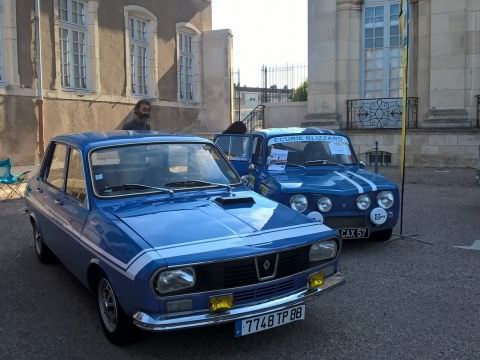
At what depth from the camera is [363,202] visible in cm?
648

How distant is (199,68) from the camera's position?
74.3ft

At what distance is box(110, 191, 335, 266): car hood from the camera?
11.4 ft

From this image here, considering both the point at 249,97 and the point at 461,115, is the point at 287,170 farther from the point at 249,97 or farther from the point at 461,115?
the point at 249,97

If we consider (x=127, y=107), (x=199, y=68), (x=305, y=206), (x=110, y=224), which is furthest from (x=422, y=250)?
(x=199, y=68)

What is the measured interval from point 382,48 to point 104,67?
8944 millimetres

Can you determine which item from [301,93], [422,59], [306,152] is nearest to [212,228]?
[306,152]

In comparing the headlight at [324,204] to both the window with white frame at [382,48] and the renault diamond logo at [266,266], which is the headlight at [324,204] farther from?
the window with white frame at [382,48]

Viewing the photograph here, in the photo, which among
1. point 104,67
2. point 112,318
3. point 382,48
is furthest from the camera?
point 104,67

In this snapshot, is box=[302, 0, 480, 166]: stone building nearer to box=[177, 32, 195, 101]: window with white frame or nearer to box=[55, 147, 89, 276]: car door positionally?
box=[177, 32, 195, 101]: window with white frame

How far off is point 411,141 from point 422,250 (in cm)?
959

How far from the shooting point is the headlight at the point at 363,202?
6.46 m

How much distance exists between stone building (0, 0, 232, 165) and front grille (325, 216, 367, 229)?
1069cm

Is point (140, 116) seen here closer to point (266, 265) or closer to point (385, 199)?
point (385, 199)

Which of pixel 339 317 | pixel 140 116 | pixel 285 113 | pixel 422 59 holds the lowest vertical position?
pixel 339 317
